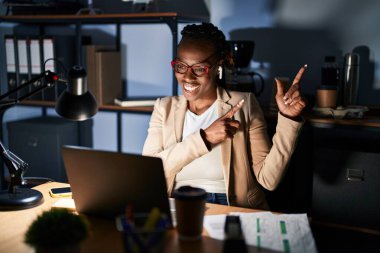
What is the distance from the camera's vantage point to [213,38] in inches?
73.7

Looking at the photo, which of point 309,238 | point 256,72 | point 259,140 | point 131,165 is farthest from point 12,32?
point 309,238

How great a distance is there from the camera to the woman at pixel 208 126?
1.72m

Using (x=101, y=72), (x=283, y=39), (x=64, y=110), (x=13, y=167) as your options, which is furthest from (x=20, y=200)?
(x=283, y=39)

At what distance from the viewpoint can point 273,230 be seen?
3.95ft

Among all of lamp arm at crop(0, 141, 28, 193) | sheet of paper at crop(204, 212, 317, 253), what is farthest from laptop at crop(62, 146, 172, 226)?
lamp arm at crop(0, 141, 28, 193)

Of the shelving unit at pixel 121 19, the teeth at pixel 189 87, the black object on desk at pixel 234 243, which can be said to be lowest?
the black object on desk at pixel 234 243

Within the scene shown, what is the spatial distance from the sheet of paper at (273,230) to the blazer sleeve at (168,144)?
1.30 feet

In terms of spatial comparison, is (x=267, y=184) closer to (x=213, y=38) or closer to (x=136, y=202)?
→ (x=213, y=38)

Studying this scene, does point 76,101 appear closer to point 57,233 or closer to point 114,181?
point 114,181

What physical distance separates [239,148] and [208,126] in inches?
5.8

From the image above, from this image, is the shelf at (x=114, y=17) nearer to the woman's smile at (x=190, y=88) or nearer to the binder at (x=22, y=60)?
the binder at (x=22, y=60)

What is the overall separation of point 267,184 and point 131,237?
1015 millimetres

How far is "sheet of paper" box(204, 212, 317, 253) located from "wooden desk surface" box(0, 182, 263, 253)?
0.04 m

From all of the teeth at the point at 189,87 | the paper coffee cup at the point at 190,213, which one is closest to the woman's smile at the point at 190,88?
the teeth at the point at 189,87
